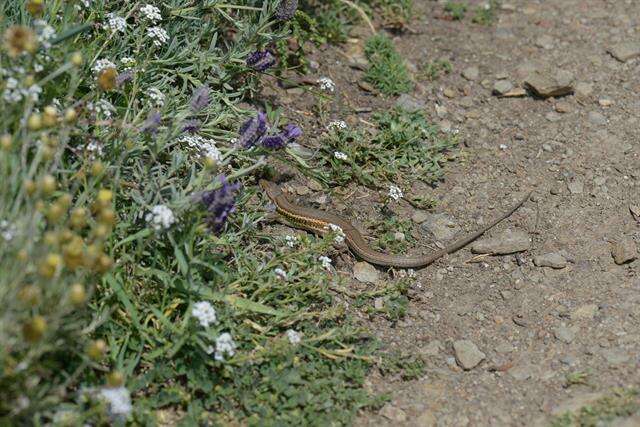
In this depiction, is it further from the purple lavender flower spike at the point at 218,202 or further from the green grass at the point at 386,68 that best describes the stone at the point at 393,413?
the green grass at the point at 386,68

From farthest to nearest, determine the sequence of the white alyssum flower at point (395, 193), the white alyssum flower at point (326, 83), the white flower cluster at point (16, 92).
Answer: the white alyssum flower at point (326, 83) → the white alyssum flower at point (395, 193) → the white flower cluster at point (16, 92)

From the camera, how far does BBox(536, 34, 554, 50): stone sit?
781 centimetres

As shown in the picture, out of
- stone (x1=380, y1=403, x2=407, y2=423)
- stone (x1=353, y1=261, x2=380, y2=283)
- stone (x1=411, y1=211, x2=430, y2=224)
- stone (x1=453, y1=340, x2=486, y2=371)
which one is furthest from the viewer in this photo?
stone (x1=411, y1=211, x2=430, y2=224)

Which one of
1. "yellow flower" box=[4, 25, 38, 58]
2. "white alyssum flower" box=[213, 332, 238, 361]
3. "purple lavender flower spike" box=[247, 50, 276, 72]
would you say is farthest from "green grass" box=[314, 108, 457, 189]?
"yellow flower" box=[4, 25, 38, 58]

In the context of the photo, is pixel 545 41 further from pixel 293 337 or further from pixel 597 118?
pixel 293 337

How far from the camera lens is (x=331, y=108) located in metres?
7.06

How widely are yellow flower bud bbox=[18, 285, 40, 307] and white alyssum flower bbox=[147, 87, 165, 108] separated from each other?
2009 millimetres

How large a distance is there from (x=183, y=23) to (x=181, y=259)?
7.44ft

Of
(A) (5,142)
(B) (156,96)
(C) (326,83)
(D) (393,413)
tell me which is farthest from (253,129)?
(D) (393,413)

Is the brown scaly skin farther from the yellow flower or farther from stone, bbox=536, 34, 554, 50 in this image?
the yellow flower

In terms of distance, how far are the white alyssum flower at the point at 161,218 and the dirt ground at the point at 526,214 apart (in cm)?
154

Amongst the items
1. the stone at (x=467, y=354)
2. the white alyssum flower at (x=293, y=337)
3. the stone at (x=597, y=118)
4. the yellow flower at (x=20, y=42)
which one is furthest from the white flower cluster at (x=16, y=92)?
the stone at (x=597, y=118)

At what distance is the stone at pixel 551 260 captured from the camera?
580cm

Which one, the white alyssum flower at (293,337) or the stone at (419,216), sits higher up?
the white alyssum flower at (293,337)
